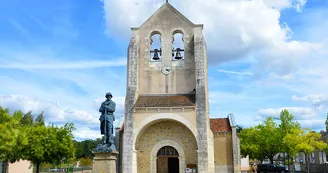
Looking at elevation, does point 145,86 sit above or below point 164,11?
below

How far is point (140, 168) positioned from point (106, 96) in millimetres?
11203

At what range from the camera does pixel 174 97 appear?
23.2 m

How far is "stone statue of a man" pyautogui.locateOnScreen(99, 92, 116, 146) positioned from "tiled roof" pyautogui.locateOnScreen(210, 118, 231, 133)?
1471 cm

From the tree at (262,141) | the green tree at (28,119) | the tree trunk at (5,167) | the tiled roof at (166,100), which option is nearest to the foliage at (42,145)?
the tree trunk at (5,167)

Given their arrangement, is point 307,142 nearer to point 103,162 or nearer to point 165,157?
point 165,157

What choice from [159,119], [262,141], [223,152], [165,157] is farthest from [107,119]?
[262,141]

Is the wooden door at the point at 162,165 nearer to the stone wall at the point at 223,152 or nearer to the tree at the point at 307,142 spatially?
the stone wall at the point at 223,152

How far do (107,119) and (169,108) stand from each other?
9.52 metres

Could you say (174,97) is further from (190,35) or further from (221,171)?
(221,171)

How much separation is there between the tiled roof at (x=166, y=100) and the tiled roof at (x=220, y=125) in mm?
5127

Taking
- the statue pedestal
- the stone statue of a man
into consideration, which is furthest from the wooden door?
the statue pedestal

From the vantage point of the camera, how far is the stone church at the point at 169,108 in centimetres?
2189

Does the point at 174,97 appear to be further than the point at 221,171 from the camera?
No

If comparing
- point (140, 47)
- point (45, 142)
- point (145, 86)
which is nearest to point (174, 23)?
point (140, 47)
